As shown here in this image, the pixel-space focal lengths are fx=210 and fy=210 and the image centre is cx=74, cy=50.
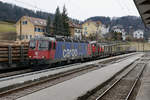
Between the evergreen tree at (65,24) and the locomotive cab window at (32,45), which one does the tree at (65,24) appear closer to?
the evergreen tree at (65,24)

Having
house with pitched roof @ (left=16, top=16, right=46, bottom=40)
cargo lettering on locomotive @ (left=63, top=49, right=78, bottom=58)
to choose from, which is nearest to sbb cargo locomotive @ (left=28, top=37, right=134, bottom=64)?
cargo lettering on locomotive @ (left=63, top=49, right=78, bottom=58)

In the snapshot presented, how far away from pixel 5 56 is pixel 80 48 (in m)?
12.2

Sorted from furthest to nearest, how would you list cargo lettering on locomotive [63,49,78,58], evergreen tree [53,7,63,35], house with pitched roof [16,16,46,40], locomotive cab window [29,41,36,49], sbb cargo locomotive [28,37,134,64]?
evergreen tree [53,7,63,35], house with pitched roof [16,16,46,40], cargo lettering on locomotive [63,49,78,58], locomotive cab window [29,41,36,49], sbb cargo locomotive [28,37,134,64]

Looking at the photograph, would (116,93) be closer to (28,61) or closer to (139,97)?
(139,97)

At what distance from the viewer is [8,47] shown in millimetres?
16688

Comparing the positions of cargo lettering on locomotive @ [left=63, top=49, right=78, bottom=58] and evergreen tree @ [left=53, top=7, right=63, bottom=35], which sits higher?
evergreen tree @ [left=53, top=7, right=63, bottom=35]

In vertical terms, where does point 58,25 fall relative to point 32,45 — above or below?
above

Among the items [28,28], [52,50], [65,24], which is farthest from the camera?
[65,24]

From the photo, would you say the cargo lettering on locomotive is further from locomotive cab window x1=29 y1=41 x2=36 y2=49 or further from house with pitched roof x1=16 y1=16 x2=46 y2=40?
house with pitched roof x1=16 y1=16 x2=46 y2=40

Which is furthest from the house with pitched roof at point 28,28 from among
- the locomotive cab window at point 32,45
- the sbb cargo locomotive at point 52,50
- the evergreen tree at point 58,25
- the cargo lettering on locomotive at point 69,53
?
the locomotive cab window at point 32,45

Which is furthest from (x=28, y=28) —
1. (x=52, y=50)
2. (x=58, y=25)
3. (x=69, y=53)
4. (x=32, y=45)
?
(x=52, y=50)

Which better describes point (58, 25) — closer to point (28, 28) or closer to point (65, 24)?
point (65, 24)

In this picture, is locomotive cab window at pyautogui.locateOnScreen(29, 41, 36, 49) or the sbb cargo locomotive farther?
locomotive cab window at pyautogui.locateOnScreen(29, 41, 36, 49)

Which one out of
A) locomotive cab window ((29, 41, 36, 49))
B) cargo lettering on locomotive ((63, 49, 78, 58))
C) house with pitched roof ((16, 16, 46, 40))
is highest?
house with pitched roof ((16, 16, 46, 40))
